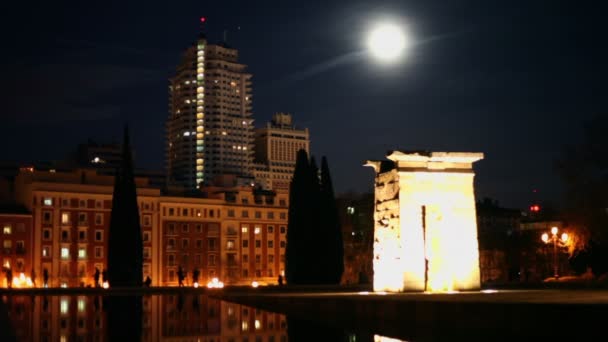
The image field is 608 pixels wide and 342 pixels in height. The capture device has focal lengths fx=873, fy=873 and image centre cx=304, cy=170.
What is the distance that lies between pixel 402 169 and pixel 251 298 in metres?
8.71

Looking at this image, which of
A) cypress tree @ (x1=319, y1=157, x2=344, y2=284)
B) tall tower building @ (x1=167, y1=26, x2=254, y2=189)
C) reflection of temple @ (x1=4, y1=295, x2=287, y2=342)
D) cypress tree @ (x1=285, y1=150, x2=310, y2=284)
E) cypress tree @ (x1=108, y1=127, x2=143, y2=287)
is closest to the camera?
reflection of temple @ (x1=4, y1=295, x2=287, y2=342)

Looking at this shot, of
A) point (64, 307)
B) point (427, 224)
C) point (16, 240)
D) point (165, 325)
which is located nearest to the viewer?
point (165, 325)

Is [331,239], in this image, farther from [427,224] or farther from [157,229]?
[157,229]

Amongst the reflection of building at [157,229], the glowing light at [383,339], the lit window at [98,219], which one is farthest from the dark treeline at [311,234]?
the glowing light at [383,339]

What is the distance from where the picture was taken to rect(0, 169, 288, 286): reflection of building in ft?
271

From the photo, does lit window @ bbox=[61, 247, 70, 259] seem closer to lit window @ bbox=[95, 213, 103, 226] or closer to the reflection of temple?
lit window @ bbox=[95, 213, 103, 226]

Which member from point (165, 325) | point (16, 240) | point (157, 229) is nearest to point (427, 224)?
point (165, 325)

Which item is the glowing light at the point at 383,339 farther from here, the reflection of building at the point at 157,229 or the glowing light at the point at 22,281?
the reflection of building at the point at 157,229

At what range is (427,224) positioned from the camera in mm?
31391

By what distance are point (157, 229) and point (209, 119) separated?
106 metres

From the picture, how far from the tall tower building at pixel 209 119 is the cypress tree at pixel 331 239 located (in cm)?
13015

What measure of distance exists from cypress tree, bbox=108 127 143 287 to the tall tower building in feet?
406

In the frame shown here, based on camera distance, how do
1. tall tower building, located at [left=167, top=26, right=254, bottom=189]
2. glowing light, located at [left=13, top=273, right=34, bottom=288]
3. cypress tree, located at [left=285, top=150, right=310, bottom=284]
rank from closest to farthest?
cypress tree, located at [left=285, top=150, right=310, bottom=284] < glowing light, located at [left=13, top=273, right=34, bottom=288] < tall tower building, located at [left=167, top=26, right=254, bottom=189]

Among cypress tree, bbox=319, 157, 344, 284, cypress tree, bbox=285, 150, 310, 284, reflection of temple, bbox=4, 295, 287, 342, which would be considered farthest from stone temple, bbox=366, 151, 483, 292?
cypress tree, bbox=319, 157, 344, 284
